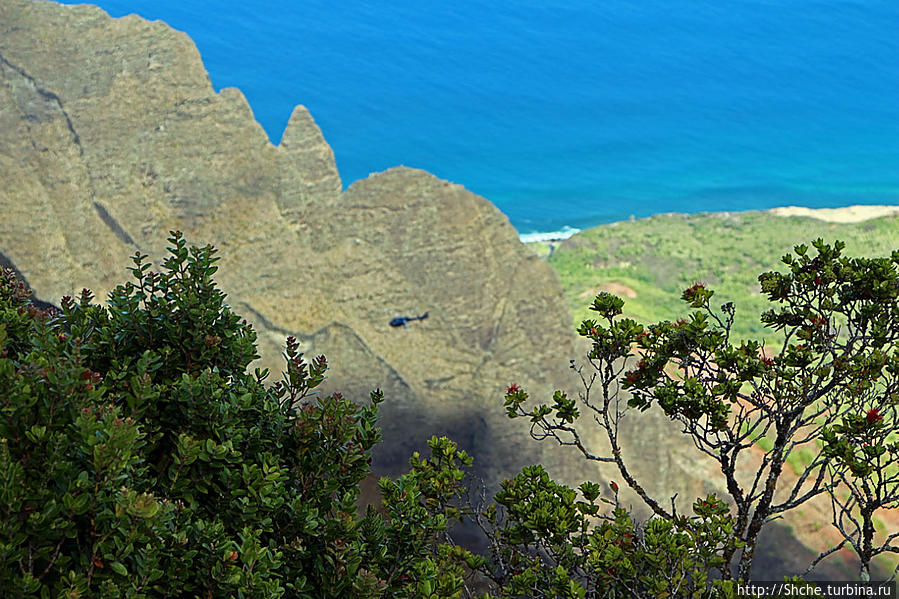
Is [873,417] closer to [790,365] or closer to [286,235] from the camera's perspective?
[790,365]

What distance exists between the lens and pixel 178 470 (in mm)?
6898

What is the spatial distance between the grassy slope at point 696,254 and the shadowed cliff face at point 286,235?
61.7 feet

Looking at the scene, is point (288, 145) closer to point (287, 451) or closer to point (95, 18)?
point (95, 18)

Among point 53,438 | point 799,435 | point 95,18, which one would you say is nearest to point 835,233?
point 799,435

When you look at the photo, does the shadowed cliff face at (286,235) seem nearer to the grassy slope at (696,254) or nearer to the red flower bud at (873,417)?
the grassy slope at (696,254)

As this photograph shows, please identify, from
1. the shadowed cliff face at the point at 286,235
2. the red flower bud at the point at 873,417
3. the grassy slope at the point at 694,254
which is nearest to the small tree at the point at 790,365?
the red flower bud at the point at 873,417

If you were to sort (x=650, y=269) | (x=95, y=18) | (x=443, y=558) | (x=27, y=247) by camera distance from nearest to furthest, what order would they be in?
1. (x=443, y=558)
2. (x=27, y=247)
3. (x=95, y=18)
4. (x=650, y=269)

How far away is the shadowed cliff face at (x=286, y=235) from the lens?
33.8 m

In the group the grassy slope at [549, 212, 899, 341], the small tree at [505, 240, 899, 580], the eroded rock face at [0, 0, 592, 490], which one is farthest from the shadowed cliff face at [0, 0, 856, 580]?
the small tree at [505, 240, 899, 580]

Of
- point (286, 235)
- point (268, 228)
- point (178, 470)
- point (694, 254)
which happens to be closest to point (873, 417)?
point (178, 470)

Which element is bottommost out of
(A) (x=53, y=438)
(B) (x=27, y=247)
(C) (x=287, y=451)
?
(A) (x=53, y=438)

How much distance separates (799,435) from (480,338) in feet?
51.6

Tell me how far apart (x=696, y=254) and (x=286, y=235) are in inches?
1585

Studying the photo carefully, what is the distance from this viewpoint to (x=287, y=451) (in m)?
8.23
